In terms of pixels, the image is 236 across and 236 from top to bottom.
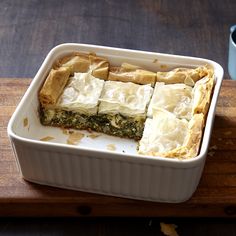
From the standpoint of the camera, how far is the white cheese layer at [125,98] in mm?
1284

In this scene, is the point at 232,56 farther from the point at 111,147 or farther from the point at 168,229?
the point at 168,229

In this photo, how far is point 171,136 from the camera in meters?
1.17

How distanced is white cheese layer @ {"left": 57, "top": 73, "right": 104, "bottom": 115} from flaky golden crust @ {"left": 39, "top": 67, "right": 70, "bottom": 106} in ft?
0.06

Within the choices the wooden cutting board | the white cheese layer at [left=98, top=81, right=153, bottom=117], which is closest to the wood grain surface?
the wooden cutting board

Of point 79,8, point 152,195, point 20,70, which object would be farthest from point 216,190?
point 79,8

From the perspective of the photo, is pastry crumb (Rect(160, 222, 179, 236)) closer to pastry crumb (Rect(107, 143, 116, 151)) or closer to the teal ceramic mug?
pastry crumb (Rect(107, 143, 116, 151))

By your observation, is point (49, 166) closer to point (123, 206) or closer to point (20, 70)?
point (123, 206)

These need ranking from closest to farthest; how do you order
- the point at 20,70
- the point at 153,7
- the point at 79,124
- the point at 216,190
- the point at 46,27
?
the point at 216,190 < the point at 79,124 < the point at 20,70 < the point at 46,27 < the point at 153,7

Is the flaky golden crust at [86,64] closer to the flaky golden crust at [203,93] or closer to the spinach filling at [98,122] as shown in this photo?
the spinach filling at [98,122]

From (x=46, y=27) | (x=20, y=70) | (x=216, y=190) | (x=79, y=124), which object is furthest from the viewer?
(x=46, y=27)

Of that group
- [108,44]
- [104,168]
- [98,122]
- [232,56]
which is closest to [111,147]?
[98,122]

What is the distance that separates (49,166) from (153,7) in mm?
1183

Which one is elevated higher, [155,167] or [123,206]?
[155,167]

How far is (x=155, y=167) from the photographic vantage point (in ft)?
3.43
